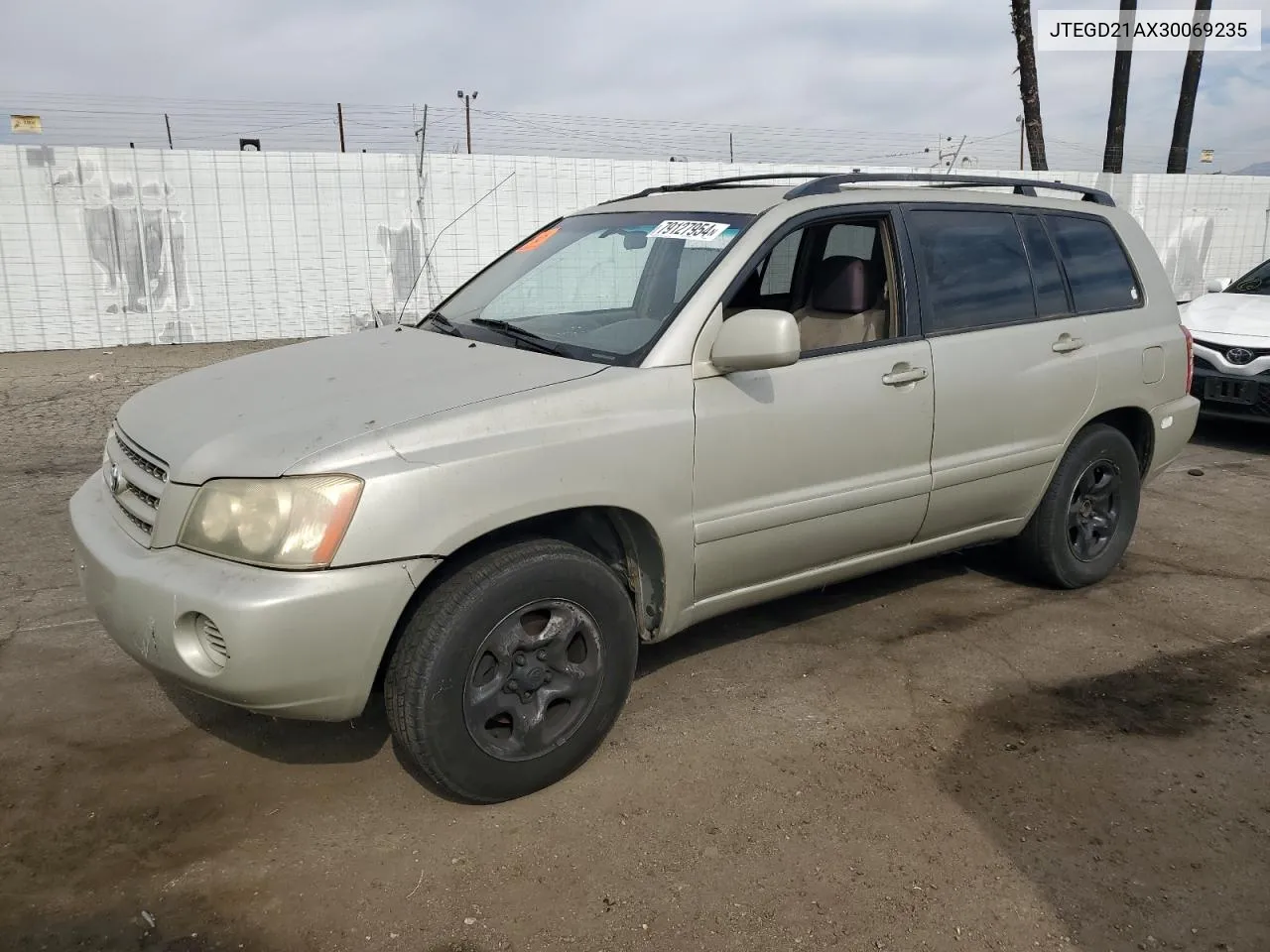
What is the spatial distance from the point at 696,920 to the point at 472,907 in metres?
0.56

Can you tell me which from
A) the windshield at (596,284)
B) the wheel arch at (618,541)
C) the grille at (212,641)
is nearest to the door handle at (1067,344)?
the windshield at (596,284)

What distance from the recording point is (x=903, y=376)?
3.79m

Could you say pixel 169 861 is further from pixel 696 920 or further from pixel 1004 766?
pixel 1004 766

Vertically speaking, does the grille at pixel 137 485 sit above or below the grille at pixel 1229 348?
above

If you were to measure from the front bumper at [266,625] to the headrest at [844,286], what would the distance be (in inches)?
85.2

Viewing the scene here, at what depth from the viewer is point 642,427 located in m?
3.12

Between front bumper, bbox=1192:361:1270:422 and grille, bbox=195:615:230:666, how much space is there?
285 inches

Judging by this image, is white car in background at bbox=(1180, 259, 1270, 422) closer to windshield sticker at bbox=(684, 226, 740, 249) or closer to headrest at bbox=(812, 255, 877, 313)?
headrest at bbox=(812, 255, 877, 313)

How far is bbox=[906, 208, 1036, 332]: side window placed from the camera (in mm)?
4004

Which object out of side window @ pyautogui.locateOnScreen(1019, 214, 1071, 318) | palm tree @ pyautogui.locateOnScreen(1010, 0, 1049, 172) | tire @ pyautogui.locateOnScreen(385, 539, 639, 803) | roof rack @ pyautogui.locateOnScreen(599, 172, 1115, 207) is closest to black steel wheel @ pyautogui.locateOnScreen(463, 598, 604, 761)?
tire @ pyautogui.locateOnScreen(385, 539, 639, 803)

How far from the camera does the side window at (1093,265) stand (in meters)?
4.55

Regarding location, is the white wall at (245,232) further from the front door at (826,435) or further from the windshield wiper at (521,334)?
the front door at (826,435)

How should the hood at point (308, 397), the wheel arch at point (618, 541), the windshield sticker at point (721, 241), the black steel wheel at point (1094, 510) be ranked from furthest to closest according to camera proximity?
the black steel wheel at point (1094, 510) < the windshield sticker at point (721, 241) < the wheel arch at point (618, 541) < the hood at point (308, 397)

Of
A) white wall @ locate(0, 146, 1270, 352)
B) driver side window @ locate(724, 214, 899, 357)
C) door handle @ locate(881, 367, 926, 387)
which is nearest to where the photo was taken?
door handle @ locate(881, 367, 926, 387)
